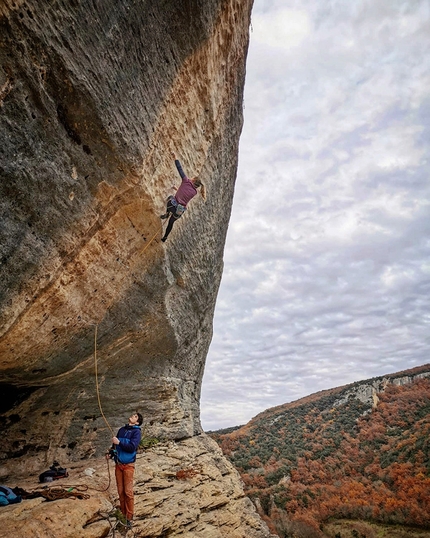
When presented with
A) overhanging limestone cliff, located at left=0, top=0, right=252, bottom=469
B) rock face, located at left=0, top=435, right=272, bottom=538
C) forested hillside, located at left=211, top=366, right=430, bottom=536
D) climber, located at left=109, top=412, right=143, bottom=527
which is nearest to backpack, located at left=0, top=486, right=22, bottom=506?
rock face, located at left=0, top=435, right=272, bottom=538

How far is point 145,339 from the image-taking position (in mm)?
9172

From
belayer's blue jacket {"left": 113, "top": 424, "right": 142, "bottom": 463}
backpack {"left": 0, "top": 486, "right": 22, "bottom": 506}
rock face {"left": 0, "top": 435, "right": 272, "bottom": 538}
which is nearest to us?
rock face {"left": 0, "top": 435, "right": 272, "bottom": 538}

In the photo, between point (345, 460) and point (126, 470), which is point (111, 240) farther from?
point (345, 460)

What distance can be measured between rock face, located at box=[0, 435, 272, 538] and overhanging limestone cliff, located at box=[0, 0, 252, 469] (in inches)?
42.6

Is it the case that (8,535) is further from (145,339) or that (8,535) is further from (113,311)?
(145,339)

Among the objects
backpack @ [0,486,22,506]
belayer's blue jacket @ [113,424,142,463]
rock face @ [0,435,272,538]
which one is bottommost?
rock face @ [0,435,272,538]

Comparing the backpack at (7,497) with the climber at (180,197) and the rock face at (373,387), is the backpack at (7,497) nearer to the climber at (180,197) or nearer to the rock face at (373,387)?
the climber at (180,197)

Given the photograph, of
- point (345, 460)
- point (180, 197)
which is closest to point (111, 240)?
point (180, 197)

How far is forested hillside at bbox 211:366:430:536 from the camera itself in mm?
22734

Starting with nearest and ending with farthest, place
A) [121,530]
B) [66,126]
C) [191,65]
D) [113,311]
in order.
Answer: [66,126], [121,530], [191,65], [113,311]

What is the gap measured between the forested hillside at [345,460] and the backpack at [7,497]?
72.1 ft

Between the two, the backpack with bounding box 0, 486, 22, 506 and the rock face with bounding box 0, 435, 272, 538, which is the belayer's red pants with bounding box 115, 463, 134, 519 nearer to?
the rock face with bounding box 0, 435, 272, 538

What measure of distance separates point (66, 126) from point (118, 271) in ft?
10.7

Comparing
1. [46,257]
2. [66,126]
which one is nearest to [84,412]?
[46,257]
